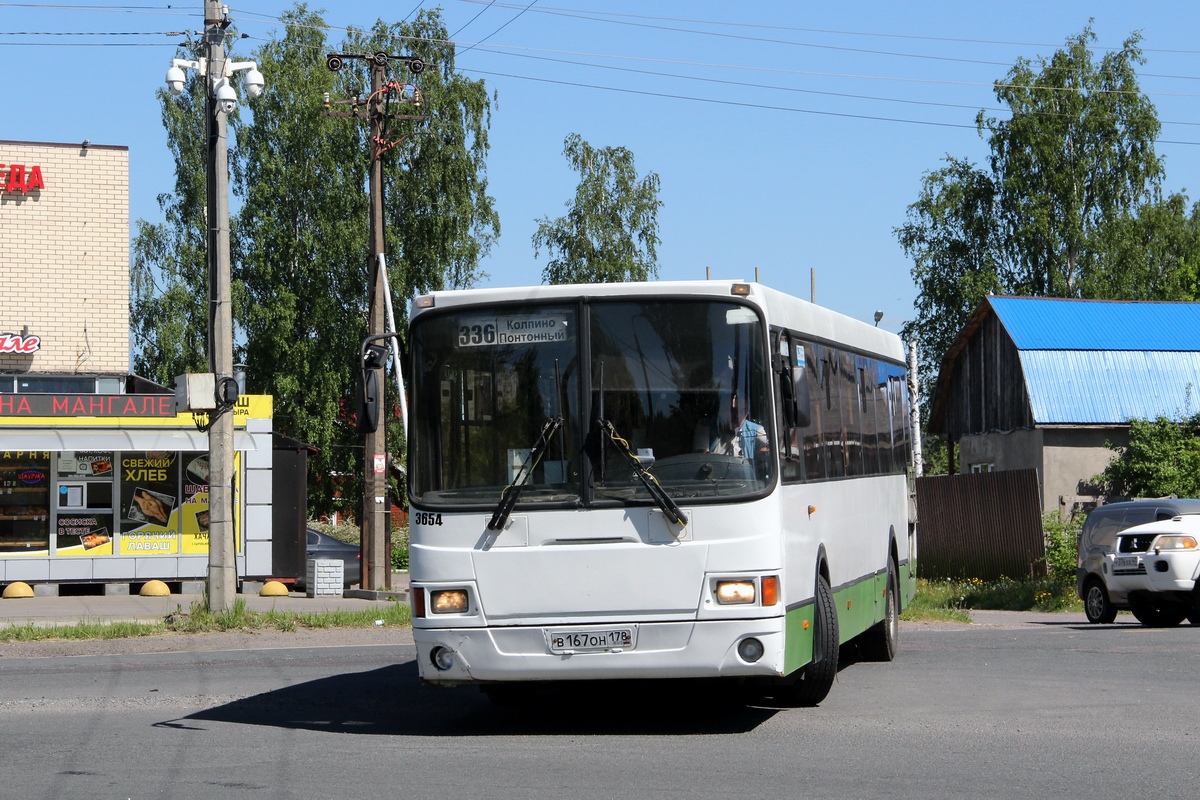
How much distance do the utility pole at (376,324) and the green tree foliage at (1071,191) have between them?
28.9 meters

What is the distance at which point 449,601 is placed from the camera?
9297 millimetres

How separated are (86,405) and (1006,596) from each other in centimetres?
1612

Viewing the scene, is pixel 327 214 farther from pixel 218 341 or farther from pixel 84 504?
pixel 218 341

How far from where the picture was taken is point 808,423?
9.43m

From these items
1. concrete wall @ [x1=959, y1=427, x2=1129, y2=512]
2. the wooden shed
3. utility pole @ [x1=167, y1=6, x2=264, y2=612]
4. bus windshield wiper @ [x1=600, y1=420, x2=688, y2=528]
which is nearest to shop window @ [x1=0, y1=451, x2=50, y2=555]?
utility pole @ [x1=167, y1=6, x2=264, y2=612]

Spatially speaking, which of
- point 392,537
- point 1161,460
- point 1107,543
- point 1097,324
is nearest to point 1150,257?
point 1097,324

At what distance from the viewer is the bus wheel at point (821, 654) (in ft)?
33.0

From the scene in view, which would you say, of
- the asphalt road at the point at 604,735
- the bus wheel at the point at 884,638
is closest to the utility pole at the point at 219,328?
the asphalt road at the point at 604,735

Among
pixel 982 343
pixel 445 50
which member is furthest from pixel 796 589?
pixel 445 50

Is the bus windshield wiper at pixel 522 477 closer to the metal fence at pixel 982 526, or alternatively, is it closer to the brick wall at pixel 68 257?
the metal fence at pixel 982 526

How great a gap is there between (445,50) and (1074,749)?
1464 inches

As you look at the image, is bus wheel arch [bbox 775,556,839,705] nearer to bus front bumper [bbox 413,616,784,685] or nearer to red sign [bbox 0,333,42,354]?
bus front bumper [bbox 413,616,784,685]

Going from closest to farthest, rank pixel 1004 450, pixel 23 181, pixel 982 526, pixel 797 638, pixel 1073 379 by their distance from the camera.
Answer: pixel 797 638, pixel 23 181, pixel 982 526, pixel 1073 379, pixel 1004 450

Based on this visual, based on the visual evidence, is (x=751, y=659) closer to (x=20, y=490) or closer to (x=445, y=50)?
(x=20, y=490)
